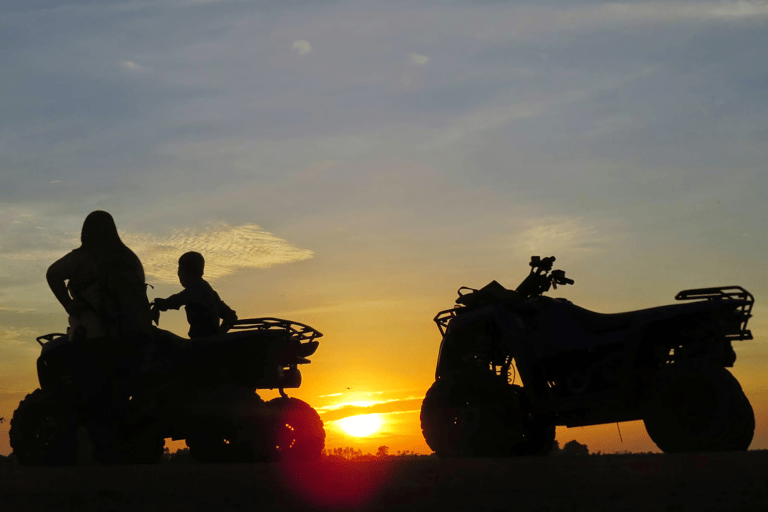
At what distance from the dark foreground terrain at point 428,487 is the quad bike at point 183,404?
99.4 inches

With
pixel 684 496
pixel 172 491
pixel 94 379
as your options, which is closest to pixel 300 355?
pixel 94 379

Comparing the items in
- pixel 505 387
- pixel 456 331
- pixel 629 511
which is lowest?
pixel 629 511

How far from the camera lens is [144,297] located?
1136 centimetres

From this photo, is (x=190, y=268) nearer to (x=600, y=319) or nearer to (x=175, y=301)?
(x=175, y=301)

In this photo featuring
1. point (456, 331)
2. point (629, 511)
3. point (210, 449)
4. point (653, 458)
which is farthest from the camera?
point (456, 331)

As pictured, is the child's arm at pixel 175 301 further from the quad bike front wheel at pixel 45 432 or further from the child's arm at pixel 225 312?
the quad bike front wheel at pixel 45 432

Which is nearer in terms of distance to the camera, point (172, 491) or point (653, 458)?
point (172, 491)

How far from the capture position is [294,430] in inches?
458

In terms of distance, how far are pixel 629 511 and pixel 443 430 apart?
5.57 metres

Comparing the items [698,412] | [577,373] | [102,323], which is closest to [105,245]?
[102,323]

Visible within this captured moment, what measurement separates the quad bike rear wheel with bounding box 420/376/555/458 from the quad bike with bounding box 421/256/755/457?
0.01 metres

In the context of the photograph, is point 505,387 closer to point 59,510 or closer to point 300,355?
point 300,355

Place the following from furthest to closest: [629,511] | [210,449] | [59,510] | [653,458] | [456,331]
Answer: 1. [456,331]
2. [210,449]
3. [653,458]
4. [59,510]
5. [629,511]

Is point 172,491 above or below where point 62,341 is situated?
below
